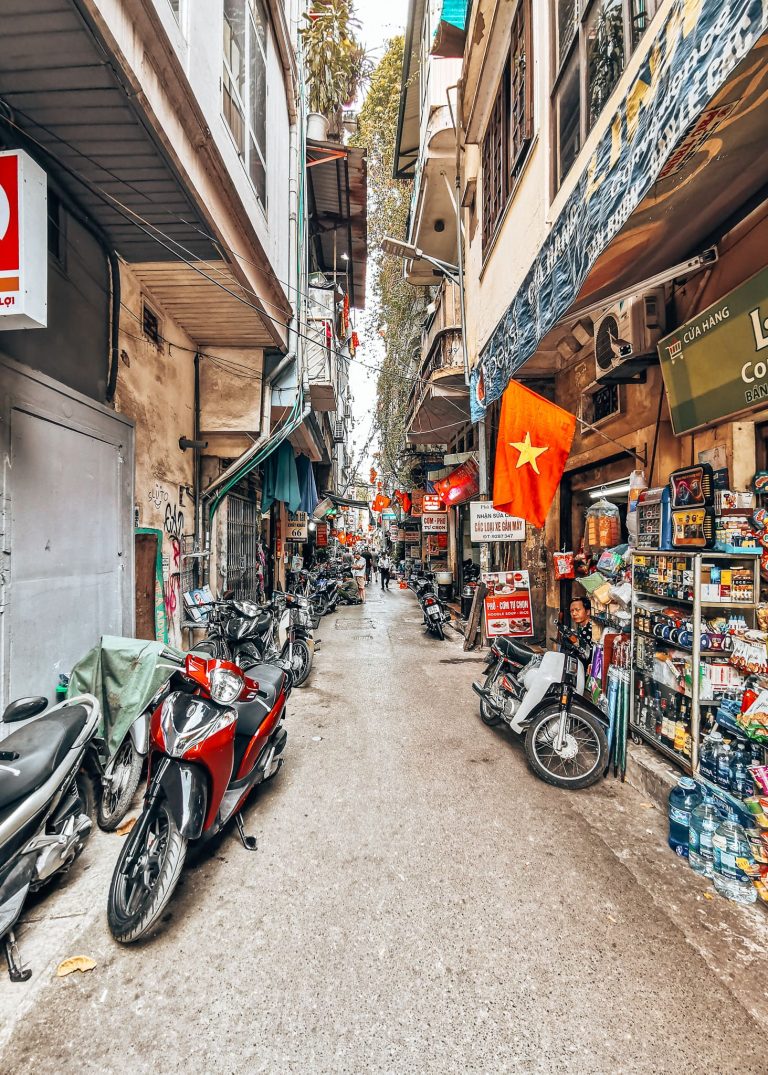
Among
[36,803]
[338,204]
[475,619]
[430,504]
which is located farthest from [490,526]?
[338,204]

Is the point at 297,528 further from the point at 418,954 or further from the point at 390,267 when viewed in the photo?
the point at 418,954

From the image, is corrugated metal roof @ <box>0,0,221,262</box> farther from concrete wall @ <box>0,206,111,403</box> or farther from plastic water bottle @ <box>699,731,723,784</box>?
plastic water bottle @ <box>699,731,723,784</box>

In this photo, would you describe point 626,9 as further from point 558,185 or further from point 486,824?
point 486,824

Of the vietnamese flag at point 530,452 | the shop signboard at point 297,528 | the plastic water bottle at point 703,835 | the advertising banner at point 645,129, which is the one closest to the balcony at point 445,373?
the shop signboard at point 297,528

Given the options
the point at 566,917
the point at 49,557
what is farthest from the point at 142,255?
the point at 566,917

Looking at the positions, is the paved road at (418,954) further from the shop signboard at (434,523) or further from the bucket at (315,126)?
the shop signboard at (434,523)

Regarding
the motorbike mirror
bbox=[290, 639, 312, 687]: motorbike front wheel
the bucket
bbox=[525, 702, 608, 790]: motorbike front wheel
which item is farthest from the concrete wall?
the bucket

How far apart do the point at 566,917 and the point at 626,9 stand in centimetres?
646

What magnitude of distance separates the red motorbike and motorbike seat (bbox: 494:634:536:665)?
2717 mm

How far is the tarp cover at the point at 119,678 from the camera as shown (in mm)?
3574

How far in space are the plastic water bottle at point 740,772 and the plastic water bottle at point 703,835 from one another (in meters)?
0.17

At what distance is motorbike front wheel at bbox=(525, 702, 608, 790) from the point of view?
400cm

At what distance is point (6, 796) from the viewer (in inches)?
87.7

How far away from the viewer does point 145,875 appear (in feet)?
8.27
